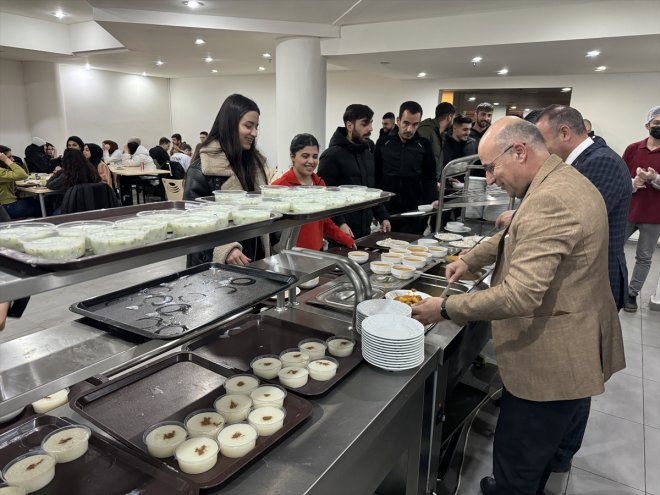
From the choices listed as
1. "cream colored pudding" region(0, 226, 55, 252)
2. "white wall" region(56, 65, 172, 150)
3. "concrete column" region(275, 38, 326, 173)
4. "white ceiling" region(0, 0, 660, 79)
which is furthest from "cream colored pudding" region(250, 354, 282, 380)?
"white wall" region(56, 65, 172, 150)

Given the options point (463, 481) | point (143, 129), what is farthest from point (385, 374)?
point (143, 129)

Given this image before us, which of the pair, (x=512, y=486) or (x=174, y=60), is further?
(x=174, y=60)

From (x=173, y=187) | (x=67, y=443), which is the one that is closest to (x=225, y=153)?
(x=67, y=443)

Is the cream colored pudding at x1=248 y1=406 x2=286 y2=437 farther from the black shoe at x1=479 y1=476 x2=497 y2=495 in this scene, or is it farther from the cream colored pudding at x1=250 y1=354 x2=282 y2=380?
the black shoe at x1=479 y1=476 x2=497 y2=495

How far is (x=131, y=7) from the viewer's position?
5453 mm

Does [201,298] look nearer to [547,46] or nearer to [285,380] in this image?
[285,380]

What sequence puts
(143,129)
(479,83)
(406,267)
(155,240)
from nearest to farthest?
1. (155,240)
2. (406,267)
3. (479,83)
4. (143,129)

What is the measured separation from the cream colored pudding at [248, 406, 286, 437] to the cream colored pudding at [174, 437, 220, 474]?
0.11 meters

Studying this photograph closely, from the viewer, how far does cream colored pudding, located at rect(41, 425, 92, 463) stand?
98 centimetres

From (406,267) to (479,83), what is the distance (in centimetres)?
780

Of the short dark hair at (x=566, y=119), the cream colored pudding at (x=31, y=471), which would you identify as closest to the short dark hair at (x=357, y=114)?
the short dark hair at (x=566, y=119)

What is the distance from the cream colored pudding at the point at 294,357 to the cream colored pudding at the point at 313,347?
2 centimetres

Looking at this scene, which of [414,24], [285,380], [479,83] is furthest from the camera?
[479,83]

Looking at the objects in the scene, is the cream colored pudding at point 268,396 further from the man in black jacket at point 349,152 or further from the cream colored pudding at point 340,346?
the man in black jacket at point 349,152
